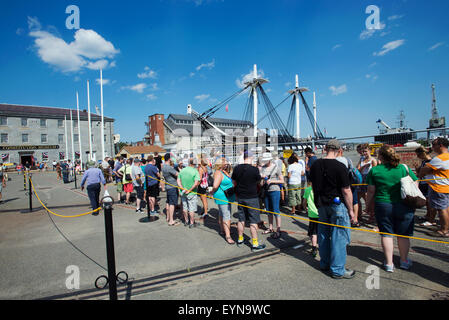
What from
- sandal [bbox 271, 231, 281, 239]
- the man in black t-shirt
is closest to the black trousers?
the man in black t-shirt

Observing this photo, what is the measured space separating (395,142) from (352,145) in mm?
1165

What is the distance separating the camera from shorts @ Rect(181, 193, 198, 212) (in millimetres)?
5699

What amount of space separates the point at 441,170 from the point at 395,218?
200 cm

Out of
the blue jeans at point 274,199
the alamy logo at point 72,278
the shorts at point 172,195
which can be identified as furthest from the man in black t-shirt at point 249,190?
the alamy logo at point 72,278

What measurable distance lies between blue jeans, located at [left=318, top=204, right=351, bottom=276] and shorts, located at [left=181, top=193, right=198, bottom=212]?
10.5 feet

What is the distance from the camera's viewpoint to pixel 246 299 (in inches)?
110

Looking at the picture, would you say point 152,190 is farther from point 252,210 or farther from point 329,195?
point 329,195

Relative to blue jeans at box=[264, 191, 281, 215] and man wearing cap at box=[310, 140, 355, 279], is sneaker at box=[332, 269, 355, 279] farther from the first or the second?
blue jeans at box=[264, 191, 281, 215]

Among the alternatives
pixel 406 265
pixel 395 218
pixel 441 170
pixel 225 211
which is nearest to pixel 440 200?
pixel 441 170

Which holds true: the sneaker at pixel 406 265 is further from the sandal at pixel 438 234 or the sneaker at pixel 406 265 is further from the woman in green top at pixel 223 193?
the woman in green top at pixel 223 193

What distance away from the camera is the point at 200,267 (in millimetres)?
3682

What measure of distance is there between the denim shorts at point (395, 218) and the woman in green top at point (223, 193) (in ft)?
8.40
